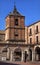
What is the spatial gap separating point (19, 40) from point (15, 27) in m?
3.95

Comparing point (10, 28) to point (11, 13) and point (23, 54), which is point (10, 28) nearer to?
point (11, 13)

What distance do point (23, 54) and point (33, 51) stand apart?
364cm

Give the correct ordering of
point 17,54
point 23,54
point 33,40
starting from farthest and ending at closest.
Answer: point 33,40
point 17,54
point 23,54

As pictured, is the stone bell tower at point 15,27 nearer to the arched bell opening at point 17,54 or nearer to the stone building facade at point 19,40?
the stone building facade at point 19,40

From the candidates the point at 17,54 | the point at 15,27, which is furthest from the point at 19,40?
the point at 17,54

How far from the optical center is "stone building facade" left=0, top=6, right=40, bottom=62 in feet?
205

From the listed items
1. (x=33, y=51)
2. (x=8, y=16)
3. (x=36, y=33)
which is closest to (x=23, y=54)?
(x=33, y=51)

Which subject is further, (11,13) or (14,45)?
(11,13)

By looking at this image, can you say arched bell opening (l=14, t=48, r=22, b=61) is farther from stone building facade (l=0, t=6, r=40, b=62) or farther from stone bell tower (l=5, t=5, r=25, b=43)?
stone bell tower (l=5, t=5, r=25, b=43)

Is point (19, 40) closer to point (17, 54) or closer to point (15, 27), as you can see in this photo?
point (15, 27)

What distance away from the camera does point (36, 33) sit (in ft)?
227

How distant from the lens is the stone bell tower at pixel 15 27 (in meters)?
71.1

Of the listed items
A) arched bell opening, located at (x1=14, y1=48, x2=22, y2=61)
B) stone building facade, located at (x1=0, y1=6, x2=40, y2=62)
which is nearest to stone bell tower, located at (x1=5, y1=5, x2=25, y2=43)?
stone building facade, located at (x1=0, y1=6, x2=40, y2=62)

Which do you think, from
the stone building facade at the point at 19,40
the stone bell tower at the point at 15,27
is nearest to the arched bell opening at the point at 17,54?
the stone building facade at the point at 19,40
